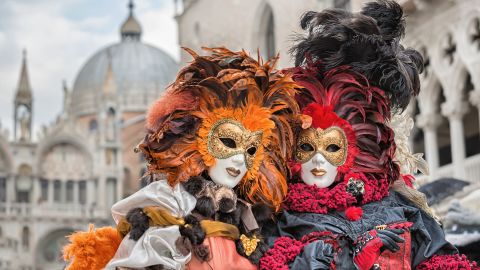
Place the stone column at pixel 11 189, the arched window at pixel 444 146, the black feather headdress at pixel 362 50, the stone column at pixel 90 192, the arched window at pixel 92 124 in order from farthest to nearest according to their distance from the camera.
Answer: the arched window at pixel 92 124
the stone column at pixel 90 192
the stone column at pixel 11 189
the arched window at pixel 444 146
the black feather headdress at pixel 362 50

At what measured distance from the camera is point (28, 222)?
3584 centimetres

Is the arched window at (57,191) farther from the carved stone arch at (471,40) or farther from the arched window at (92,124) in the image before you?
the carved stone arch at (471,40)

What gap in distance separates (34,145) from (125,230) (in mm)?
35226

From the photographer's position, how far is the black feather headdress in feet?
13.0

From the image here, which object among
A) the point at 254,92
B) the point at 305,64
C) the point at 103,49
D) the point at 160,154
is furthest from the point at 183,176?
the point at 103,49

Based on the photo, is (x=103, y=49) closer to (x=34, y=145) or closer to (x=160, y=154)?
(x=34, y=145)

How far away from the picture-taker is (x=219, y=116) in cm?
362

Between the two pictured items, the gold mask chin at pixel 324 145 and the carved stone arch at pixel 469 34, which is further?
the carved stone arch at pixel 469 34

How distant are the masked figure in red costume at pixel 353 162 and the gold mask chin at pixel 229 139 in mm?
265

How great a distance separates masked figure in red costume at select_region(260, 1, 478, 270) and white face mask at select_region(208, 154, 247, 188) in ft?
0.95

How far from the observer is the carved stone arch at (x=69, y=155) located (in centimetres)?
3759

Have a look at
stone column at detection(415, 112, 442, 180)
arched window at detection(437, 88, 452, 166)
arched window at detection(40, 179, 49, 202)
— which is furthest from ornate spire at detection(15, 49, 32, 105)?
stone column at detection(415, 112, 442, 180)

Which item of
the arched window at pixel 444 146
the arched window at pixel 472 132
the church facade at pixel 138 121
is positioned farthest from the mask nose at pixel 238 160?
the arched window at pixel 444 146

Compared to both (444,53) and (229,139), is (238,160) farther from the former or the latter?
(444,53)
